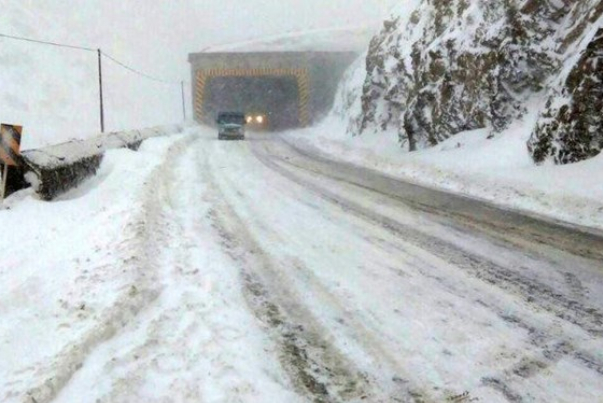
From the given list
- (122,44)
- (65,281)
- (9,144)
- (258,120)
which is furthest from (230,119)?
(122,44)

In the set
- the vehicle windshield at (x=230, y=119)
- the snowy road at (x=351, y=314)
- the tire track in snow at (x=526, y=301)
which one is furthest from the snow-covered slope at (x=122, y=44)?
the tire track in snow at (x=526, y=301)

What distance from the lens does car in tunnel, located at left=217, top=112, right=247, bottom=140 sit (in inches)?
1185

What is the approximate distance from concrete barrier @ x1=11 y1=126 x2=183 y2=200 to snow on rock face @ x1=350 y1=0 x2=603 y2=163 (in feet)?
33.7

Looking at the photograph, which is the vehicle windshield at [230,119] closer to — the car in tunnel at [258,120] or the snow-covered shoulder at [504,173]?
the car in tunnel at [258,120]

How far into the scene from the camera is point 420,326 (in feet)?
12.6

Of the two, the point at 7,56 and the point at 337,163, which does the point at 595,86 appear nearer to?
the point at 337,163

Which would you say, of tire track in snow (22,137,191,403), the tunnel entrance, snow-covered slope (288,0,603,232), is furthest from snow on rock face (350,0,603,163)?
the tunnel entrance

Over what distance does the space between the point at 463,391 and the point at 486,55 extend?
42.5 feet

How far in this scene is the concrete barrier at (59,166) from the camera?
849 centimetres

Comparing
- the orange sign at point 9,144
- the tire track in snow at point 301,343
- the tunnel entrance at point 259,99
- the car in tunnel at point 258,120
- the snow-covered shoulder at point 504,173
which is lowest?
the tire track in snow at point 301,343

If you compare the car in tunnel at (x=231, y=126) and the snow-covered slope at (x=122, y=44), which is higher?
the snow-covered slope at (x=122, y=44)

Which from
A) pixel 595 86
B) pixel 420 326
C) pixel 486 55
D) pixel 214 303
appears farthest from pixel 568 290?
pixel 486 55

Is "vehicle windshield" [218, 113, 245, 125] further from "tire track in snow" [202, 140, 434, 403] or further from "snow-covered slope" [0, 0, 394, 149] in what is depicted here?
"tire track in snow" [202, 140, 434, 403]

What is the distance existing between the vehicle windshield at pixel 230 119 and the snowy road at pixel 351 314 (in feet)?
77.8
